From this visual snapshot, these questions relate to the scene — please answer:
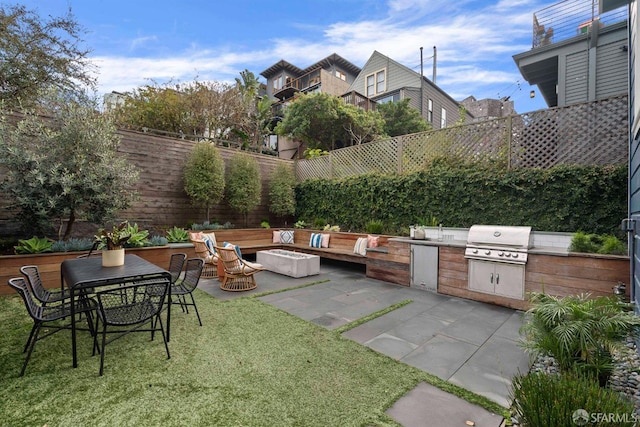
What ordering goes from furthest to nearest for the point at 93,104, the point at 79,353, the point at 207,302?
the point at 93,104
the point at 207,302
the point at 79,353

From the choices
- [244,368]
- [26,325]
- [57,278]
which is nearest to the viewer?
[244,368]

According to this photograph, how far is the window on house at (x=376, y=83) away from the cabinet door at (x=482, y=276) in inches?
583

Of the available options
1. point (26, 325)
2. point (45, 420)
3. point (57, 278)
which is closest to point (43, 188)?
point (57, 278)

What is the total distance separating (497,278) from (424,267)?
1.14m

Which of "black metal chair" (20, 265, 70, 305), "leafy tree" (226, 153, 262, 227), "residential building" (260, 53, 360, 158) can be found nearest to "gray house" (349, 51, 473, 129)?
"residential building" (260, 53, 360, 158)

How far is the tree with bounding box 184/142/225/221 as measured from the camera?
25.0ft

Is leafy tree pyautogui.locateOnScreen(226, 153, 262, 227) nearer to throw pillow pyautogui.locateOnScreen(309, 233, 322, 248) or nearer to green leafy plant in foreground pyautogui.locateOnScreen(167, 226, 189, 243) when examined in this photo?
green leafy plant in foreground pyautogui.locateOnScreen(167, 226, 189, 243)

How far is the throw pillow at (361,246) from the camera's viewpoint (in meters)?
6.46

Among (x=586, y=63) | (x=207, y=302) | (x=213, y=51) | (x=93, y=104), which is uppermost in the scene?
(x=213, y=51)

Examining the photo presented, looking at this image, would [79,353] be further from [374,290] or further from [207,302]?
[374,290]

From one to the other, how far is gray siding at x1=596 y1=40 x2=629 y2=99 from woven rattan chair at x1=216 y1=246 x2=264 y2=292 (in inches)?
335

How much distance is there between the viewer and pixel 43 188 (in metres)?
4.84

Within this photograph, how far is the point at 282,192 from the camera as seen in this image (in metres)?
9.30

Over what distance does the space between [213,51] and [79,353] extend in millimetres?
10106
